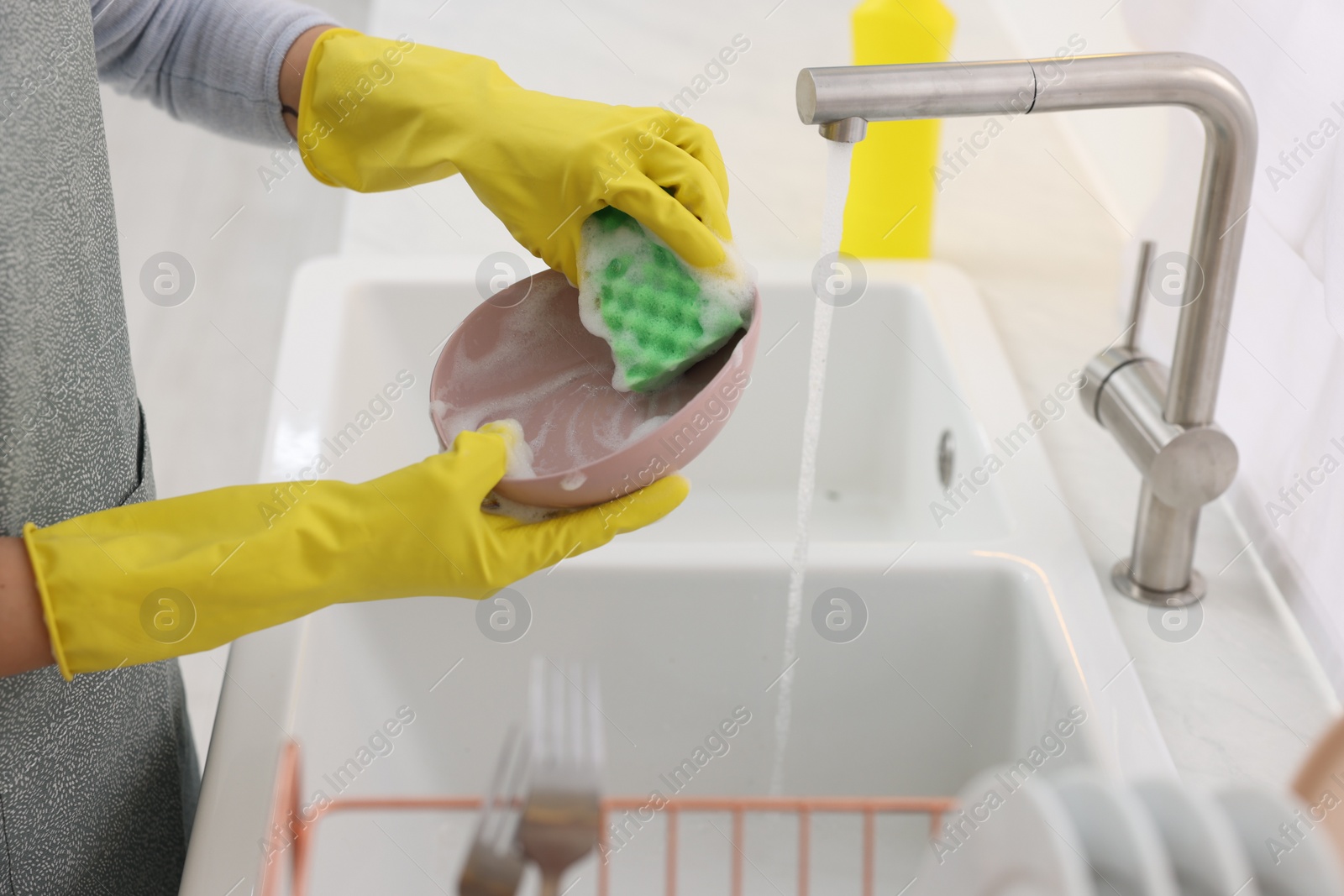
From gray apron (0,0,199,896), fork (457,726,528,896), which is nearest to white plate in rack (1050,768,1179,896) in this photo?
fork (457,726,528,896)

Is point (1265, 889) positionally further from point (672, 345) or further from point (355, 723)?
point (355, 723)

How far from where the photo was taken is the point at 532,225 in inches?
27.4

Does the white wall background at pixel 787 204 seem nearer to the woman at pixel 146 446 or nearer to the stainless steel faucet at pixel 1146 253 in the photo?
the stainless steel faucet at pixel 1146 253

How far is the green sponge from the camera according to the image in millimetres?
620

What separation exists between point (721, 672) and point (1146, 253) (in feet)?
1.35

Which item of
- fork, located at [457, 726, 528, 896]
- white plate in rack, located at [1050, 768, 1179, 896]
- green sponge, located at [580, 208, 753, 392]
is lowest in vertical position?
fork, located at [457, 726, 528, 896]

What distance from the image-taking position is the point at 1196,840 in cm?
29

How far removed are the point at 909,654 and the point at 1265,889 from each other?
1.73ft

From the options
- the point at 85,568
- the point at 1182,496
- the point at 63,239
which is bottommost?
the point at 1182,496

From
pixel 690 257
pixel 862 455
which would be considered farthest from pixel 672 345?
pixel 862 455

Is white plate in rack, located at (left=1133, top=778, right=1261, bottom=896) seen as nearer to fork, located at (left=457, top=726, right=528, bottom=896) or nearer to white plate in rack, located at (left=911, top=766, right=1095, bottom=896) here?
white plate in rack, located at (left=911, top=766, right=1095, bottom=896)

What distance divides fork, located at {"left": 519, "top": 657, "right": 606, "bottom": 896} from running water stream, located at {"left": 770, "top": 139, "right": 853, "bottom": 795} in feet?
0.80

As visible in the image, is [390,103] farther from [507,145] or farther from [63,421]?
[63,421]

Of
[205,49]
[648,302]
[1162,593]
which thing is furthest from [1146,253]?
[205,49]
